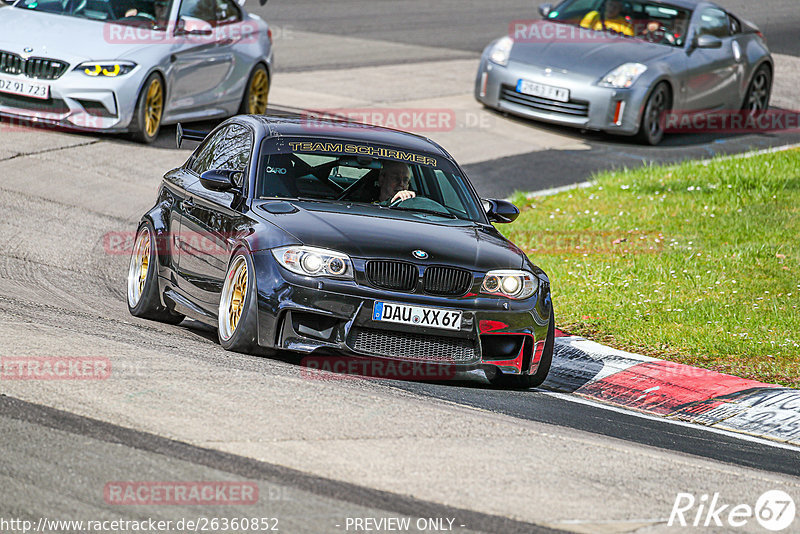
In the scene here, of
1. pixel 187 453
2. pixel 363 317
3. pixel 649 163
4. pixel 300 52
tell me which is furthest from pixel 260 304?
pixel 300 52

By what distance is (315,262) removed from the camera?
7.35m

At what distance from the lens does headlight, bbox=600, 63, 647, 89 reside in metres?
17.0

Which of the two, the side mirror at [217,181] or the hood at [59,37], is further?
the hood at [59,37]

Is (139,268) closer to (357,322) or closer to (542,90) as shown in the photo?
(357,322)

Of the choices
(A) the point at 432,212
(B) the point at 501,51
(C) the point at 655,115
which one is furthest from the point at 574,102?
(A) the point at 432,212

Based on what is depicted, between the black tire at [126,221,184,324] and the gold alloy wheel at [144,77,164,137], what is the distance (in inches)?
208

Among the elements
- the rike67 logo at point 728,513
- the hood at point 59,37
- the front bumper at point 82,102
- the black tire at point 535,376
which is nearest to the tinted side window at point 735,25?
the hood at point 59,37

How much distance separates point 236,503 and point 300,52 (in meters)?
18.3

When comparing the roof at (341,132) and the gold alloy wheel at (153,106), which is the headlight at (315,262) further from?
the gold alloy wheel at (153,106)

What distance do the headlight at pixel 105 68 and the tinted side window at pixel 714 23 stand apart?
8.59 meters

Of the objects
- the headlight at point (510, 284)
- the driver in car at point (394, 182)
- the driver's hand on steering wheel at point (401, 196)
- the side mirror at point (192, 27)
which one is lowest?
the side mirror at point (192, 27)

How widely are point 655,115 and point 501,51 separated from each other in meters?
2.26

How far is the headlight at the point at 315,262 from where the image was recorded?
7324 mm

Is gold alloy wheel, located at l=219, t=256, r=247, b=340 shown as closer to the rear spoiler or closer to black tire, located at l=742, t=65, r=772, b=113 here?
the rear spoiler
